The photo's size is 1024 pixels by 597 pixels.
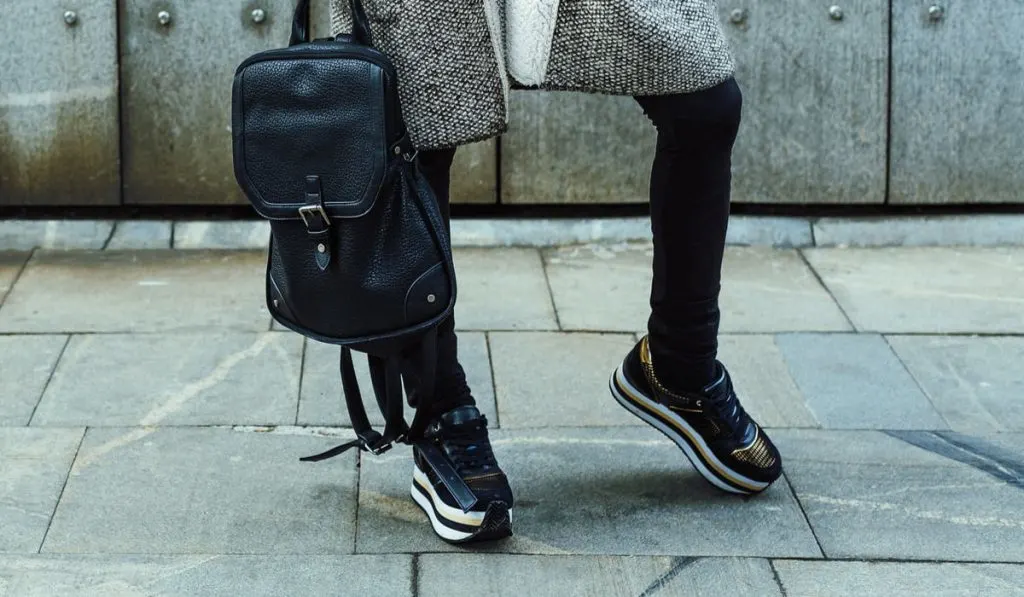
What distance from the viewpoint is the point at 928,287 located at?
4242mm

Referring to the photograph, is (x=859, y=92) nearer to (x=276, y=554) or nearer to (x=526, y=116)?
(x=526, y=116)

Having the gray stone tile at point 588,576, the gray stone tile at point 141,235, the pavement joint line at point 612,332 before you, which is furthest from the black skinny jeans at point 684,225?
the gray stone tile at point 141,235

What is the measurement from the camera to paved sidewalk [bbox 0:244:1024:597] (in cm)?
260

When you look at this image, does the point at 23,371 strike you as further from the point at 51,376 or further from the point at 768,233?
the point at 768,233

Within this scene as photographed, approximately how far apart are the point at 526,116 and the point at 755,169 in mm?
733

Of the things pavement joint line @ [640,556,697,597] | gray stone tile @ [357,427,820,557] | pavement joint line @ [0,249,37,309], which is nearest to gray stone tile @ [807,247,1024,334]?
gray stone tile @ [357,427,820,557]

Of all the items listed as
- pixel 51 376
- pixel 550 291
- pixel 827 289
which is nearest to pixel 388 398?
pixel 51 376

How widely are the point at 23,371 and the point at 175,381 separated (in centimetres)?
36

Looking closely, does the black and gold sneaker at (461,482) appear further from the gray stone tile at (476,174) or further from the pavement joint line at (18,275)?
the gray stone tile at (476,174)

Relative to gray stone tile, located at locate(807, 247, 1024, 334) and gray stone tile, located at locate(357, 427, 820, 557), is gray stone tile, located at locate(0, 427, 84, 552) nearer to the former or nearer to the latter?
gray stone tile, located at locate(357, 427, 820, 557)

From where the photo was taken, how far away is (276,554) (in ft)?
8.64

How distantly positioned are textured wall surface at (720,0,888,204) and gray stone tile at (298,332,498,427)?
1.34 metres

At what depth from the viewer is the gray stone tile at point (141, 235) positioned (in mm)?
4508

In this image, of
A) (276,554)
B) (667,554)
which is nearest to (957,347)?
(667,554)
